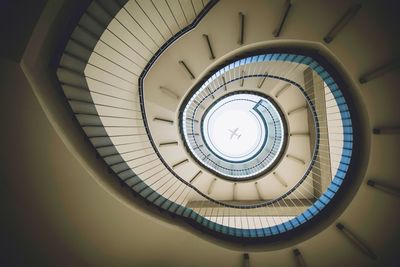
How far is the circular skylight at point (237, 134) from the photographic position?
7.80 m

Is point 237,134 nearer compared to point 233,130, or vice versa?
point 237,134

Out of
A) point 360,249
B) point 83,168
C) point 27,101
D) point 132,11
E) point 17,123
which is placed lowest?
point 360,249

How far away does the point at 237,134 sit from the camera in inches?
664

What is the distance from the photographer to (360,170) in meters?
3.39

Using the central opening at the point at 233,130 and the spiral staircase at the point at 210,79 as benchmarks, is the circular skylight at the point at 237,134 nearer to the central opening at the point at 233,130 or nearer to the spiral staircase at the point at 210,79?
the central opening at the point at 233,130

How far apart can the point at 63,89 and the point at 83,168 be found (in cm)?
115

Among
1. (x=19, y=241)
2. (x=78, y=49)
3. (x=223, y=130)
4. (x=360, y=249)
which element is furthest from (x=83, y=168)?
(x=223, y=130)

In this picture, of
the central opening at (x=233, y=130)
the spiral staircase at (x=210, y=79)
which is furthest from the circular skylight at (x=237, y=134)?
the spiral staircase at (x=210, y=79)

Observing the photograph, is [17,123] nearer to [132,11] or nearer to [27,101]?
[27,101]

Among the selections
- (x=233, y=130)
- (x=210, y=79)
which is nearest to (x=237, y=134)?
(x=233, y=130)

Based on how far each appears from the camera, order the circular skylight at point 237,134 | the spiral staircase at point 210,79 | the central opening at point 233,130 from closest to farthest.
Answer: the spiral staircase at point 210,79 < the circular skylight at point 237,134 < the central opening at point 233,130

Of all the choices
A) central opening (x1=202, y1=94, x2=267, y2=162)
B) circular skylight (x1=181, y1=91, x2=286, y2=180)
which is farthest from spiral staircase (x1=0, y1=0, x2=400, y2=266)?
central opening (x1=202, y1=94, x2=267, y2=162)

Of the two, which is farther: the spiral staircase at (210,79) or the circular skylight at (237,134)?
the circular skylight at (237,134)

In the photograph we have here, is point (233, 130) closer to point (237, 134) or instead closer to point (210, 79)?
point (237, 134)
